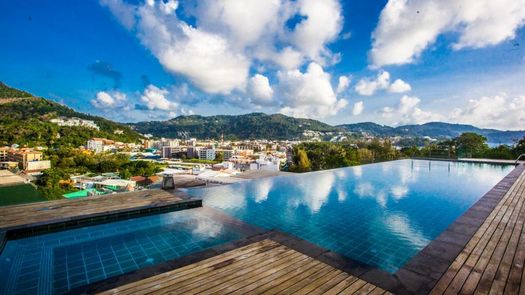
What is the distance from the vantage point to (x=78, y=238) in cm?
349

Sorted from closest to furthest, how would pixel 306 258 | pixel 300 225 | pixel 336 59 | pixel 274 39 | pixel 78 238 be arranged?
pixel 306 258
pixel 78 238
pixel 300 225
pixel 274 39
pixel 336 59

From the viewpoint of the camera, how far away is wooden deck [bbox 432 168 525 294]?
6.32ft

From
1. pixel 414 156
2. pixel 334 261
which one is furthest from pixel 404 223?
pixel 414 156

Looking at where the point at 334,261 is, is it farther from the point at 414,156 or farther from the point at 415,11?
the point at 414,156

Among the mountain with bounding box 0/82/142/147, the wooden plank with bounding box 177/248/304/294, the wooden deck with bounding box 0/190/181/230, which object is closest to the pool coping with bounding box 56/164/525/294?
the wooden plank with bounding box 177/248/304/294

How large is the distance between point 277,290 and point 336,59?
44.0 ft

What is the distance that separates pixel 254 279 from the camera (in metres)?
1.87

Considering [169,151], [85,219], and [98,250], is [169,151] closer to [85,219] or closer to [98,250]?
[85,219]

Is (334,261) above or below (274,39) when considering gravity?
below

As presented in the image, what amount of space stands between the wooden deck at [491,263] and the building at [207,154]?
235 feet

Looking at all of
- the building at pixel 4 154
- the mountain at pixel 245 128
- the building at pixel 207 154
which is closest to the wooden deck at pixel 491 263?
the building at pixel 4 154

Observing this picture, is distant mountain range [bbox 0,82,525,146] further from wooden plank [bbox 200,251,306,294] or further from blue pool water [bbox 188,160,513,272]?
wooden plank [bbox 200,251,306,294]

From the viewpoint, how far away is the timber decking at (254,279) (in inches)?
67.5

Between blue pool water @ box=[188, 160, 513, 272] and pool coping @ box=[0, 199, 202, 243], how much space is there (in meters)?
1.07
